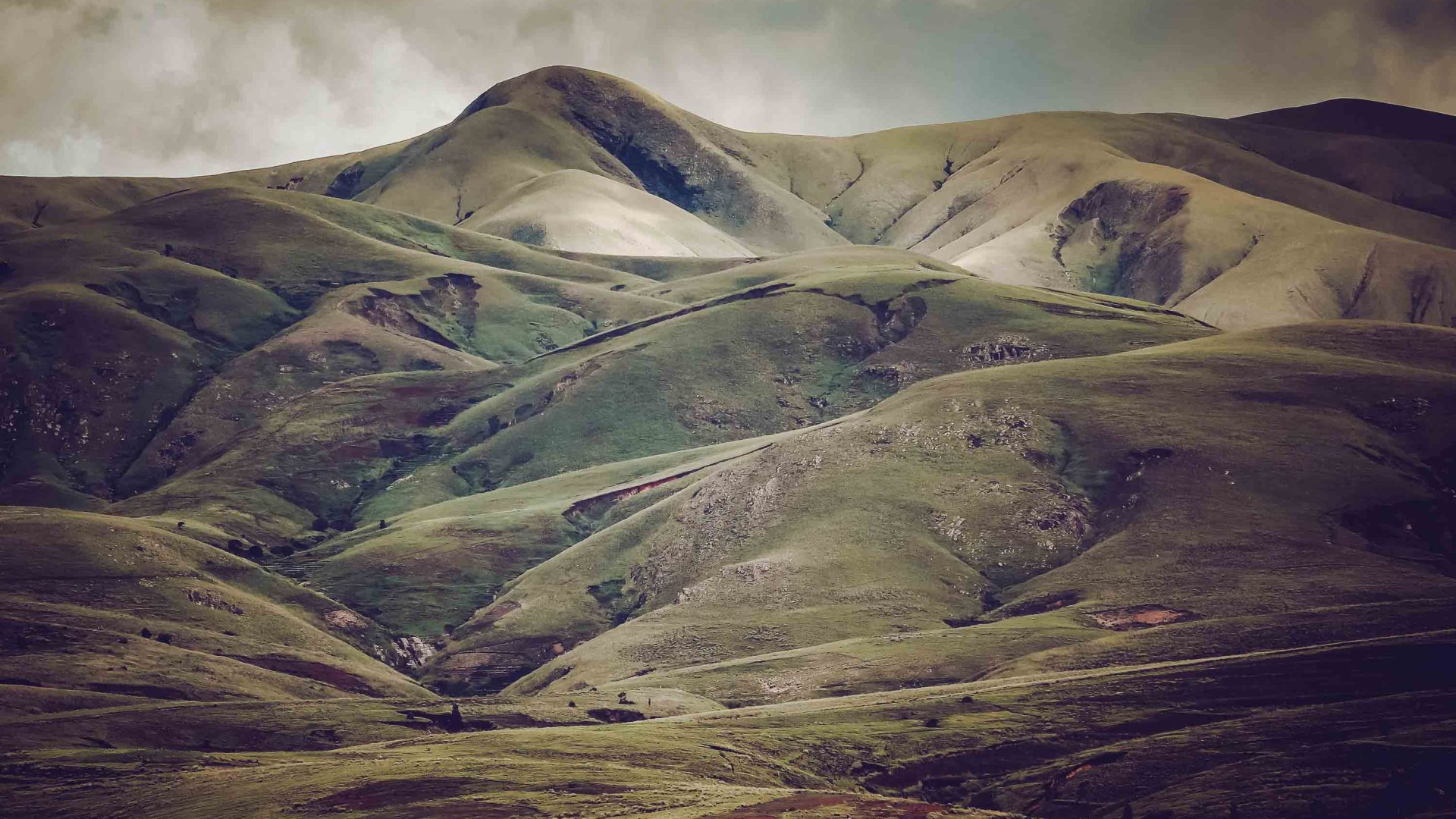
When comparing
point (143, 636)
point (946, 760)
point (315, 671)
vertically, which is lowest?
point (946, 760)

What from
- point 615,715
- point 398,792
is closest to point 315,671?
point 615,715

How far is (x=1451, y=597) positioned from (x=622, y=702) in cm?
9741

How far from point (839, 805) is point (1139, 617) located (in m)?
70.5

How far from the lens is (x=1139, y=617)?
568 feet

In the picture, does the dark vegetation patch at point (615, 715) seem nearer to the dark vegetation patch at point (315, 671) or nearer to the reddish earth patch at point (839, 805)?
the reddish earth patch at point (839, 805)

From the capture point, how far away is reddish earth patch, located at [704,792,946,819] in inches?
4345

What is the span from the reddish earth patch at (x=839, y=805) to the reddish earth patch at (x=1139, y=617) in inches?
2276

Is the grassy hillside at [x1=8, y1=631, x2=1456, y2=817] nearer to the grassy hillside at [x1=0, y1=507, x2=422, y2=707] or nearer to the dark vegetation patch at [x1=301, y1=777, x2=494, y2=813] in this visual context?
the dark vegetation patch at [x1=301, y1=777, x2=494, y2=813]

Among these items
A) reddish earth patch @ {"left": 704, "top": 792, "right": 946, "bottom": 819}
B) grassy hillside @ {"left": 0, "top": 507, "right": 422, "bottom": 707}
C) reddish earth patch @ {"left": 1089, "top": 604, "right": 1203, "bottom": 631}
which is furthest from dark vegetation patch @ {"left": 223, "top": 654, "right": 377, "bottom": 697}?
reddish earth patch @ {"left": 1089, "top": 604, "right": 1203, "bottom": 631}

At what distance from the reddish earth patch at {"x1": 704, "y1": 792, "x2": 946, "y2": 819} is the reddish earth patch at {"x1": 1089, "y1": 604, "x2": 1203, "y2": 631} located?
190 feet

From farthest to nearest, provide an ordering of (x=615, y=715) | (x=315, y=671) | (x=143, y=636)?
(x=315, y=671)
(x=143, y=636)
(x=615, y=715)

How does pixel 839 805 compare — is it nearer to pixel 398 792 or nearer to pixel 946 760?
pixel 946 760

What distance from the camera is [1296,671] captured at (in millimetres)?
140875

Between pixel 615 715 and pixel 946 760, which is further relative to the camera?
pixel 615 715
